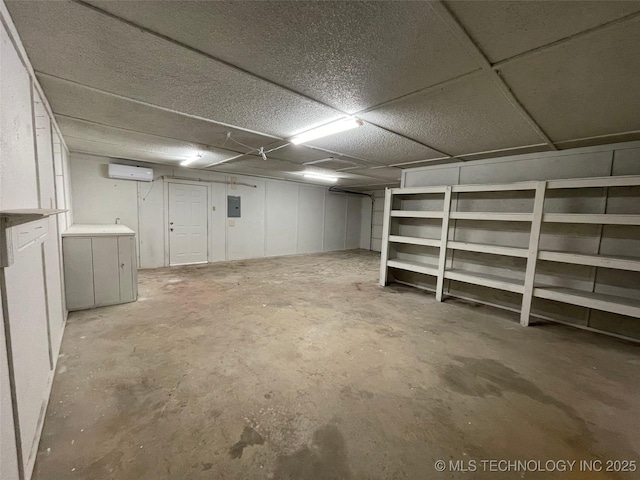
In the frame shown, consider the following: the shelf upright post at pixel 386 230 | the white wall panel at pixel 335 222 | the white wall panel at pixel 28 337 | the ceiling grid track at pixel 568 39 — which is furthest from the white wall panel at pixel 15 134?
the white wall panel at pixel 335 222

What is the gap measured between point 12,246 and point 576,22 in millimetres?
2679

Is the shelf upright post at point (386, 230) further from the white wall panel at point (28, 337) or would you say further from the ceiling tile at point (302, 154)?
the white wall panel at point (28, 337)

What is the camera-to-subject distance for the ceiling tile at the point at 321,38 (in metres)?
1.20

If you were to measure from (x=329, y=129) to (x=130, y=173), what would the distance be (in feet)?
14.8

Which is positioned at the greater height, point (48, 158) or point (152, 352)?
point (48, 158)

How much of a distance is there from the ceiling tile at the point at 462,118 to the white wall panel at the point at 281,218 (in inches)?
200

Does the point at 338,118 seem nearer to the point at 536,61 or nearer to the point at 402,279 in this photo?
the point at 536,61

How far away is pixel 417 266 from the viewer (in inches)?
174

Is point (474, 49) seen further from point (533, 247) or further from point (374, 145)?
point (533, 247)

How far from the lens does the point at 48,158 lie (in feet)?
7.66

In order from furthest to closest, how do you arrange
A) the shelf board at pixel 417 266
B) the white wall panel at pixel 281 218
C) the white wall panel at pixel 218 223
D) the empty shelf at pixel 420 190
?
the white wall panel at pixel 281 218
the white wall panel at pixel 218 223
the shelf board at pixel 417 266
the empty shelf at pixel 420 190

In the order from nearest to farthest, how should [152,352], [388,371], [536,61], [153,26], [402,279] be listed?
[153,26], [536,61], [388,371], [152,352], [402,279]

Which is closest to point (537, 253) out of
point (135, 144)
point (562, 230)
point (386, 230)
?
point (562, 230)

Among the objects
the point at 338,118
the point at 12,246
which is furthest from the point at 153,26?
the point at 338,118
